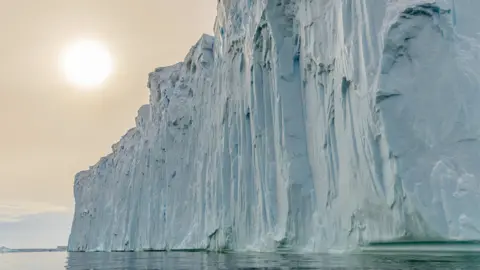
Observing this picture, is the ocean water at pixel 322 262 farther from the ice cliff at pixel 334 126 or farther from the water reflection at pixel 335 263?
the ice cliff at pixel 334 126

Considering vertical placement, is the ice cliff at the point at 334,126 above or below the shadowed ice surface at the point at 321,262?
above

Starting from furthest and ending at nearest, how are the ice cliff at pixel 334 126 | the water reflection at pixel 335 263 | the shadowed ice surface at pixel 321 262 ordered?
the ice cliff at pixel 334 126
the shadowed ice surface at pixel 321 262
the water reflection at pixel 335 263

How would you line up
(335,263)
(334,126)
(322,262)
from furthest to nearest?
(334,126), (322,262), (335,263)

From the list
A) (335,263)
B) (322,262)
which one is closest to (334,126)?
(322,262)

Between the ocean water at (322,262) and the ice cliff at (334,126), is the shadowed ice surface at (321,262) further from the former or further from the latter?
the ice cliff at (334,126)

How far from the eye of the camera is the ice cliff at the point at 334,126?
361 inches

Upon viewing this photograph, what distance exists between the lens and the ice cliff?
917 centimetres

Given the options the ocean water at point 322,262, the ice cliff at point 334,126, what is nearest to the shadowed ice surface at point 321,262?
the ocean water at point 322,262

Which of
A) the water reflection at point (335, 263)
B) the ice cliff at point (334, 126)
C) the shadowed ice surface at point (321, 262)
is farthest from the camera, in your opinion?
the ice cliff at point (334, 126)

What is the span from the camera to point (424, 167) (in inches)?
359

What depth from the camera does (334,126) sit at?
12.7m

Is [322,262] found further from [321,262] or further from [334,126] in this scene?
[334,126]

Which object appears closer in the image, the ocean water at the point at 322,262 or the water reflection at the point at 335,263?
the water reflection at the point at 335,263

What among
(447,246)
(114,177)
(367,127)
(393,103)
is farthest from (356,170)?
(114,177)
